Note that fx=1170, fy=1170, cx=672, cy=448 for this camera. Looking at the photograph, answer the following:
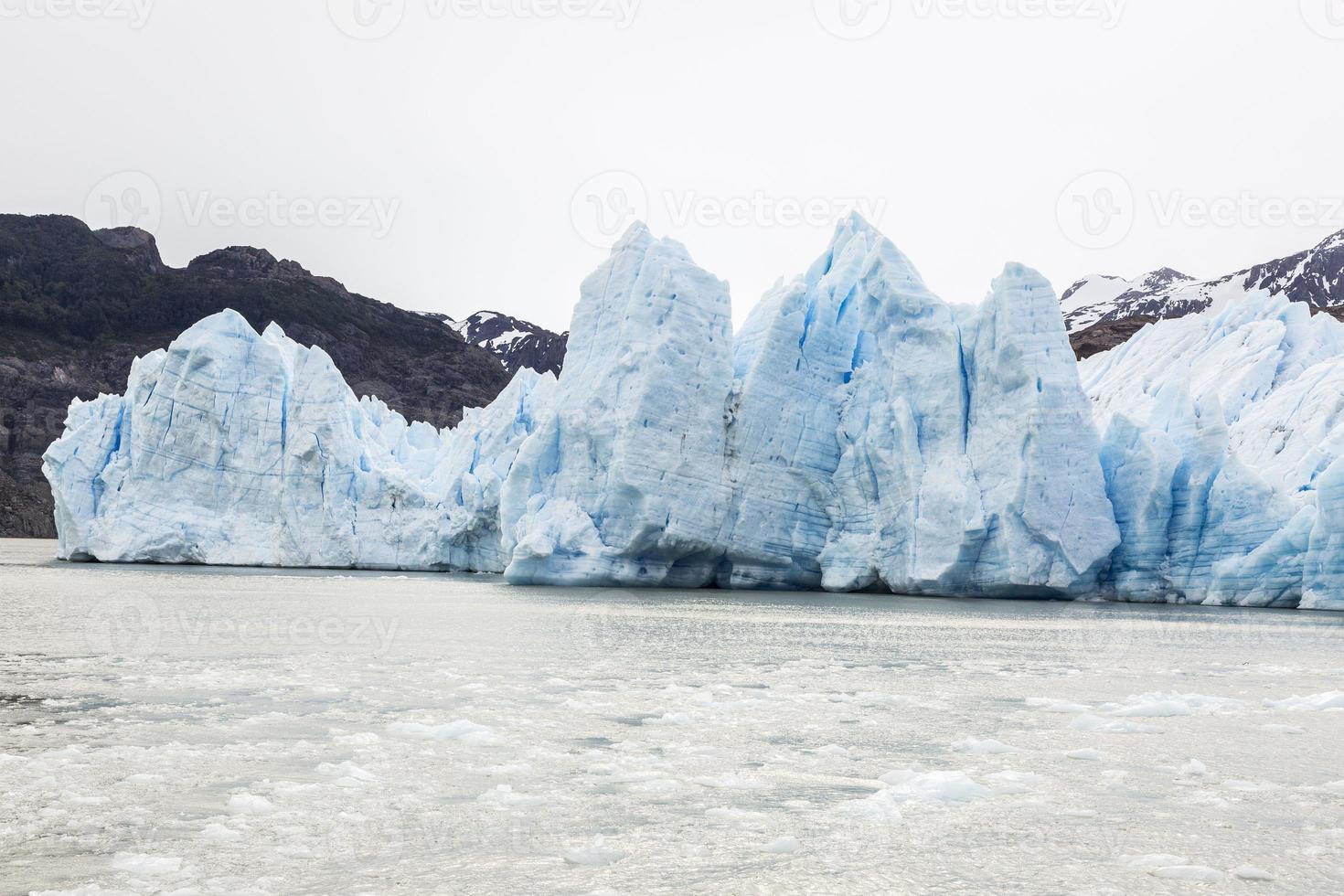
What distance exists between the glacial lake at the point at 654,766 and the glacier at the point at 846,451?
9.60m

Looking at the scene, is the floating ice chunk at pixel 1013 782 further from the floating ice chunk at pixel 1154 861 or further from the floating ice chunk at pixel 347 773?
the floating ice chunk at pixel 347 773

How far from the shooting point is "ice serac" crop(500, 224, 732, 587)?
85.5ft

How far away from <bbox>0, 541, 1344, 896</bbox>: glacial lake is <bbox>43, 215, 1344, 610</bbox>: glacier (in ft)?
31.5

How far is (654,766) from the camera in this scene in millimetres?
6914

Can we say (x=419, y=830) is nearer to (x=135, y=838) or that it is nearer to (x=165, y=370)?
(x=135, y=838)

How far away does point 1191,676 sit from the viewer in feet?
38.7

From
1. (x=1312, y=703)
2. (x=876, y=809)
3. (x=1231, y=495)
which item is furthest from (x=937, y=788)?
(x=1231, y=495)

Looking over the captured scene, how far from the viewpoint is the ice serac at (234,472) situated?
32875 millimetres

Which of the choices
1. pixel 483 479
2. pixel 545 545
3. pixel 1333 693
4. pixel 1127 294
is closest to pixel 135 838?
pixel 1333 693

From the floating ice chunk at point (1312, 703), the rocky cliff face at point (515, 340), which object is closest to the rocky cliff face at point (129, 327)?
the rocky cliff face at point (515, 340)

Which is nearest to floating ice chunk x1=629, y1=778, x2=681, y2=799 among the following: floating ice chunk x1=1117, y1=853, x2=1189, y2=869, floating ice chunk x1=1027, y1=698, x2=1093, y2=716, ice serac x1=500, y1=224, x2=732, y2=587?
floating ice chunk x1=1117, y1=853, x2=1189, y2=869

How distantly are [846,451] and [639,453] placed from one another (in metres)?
4.74

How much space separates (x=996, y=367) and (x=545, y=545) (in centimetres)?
1055

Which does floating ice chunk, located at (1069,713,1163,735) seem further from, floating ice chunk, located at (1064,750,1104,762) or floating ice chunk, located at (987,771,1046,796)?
floating ice chunk, located at (987,771,1046,796)
